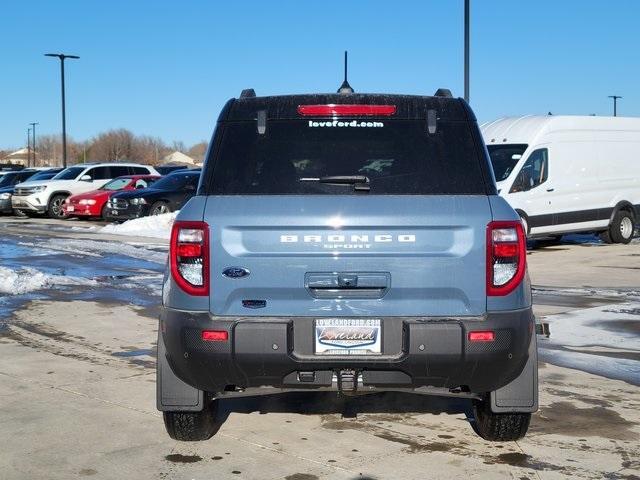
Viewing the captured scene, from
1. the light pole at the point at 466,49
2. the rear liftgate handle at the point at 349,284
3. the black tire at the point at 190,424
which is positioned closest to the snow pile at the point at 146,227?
the light pole at the point at 466,49

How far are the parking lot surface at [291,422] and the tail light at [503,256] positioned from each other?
3.46ft

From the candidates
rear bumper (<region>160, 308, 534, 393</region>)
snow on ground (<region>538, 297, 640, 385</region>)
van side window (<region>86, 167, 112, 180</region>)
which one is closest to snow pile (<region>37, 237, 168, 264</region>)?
snow on ground (<region>538, 297, 640, 385</region>)

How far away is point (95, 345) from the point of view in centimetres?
836

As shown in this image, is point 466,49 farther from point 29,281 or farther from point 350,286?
point 350,286

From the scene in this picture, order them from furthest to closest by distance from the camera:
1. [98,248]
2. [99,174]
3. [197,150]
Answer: [197,150] → [99,174] → [98,248]

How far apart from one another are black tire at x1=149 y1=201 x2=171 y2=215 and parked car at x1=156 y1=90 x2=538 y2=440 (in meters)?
20.6

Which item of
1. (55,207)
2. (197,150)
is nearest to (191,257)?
(55,207)

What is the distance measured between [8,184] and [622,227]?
25307 millimetres

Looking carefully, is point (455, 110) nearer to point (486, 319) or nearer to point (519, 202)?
point (486, 319)

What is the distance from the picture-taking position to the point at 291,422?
5766mm

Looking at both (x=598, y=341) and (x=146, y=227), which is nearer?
(x=598, y=341)

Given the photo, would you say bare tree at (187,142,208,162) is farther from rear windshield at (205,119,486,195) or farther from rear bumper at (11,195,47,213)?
rear windshield at (205,119,486,195)

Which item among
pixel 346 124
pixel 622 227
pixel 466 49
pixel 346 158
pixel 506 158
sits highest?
pixel 466 49

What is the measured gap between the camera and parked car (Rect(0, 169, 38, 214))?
32.4 metres
